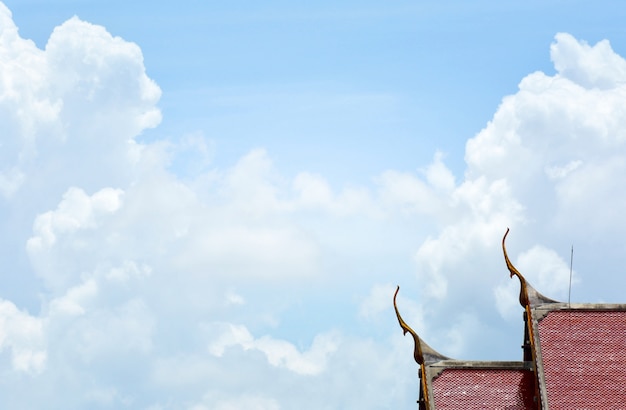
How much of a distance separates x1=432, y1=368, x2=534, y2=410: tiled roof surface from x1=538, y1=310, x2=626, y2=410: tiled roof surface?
1.78 metres

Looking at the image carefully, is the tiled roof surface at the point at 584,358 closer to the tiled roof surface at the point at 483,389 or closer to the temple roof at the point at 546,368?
the temple roof at the point at 546,368

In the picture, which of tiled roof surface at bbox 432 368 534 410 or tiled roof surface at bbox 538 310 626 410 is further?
tiled roof surface at bbox 432 368 534 410

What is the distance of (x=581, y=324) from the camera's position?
7900 cm

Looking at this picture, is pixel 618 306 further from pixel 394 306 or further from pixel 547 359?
pixel 394 306

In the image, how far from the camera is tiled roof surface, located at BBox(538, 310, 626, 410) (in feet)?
249

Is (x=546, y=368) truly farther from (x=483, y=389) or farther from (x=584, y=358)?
(x=483, y=389)

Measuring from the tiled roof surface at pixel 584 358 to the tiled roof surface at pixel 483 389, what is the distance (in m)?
1.78

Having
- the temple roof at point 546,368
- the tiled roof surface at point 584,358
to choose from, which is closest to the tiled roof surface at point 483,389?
the temple roof at point 546,368

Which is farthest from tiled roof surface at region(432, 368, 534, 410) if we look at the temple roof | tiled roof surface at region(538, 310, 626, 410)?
tiled roof surface at region(538, 310, 626, 410)

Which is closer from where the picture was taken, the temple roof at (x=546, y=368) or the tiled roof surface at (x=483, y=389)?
the temple roof at (x=546, y=368)

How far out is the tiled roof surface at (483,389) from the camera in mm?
77188

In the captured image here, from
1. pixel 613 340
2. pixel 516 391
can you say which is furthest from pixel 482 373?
pixel 613 340

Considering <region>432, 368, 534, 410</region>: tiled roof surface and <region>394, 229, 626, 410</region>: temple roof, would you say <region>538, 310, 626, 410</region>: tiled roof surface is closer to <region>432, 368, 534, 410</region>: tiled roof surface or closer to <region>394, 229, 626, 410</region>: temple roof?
<region>394, 229, 626, 410</region>: temple roof

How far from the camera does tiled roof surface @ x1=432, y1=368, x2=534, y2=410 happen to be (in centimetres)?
7719
